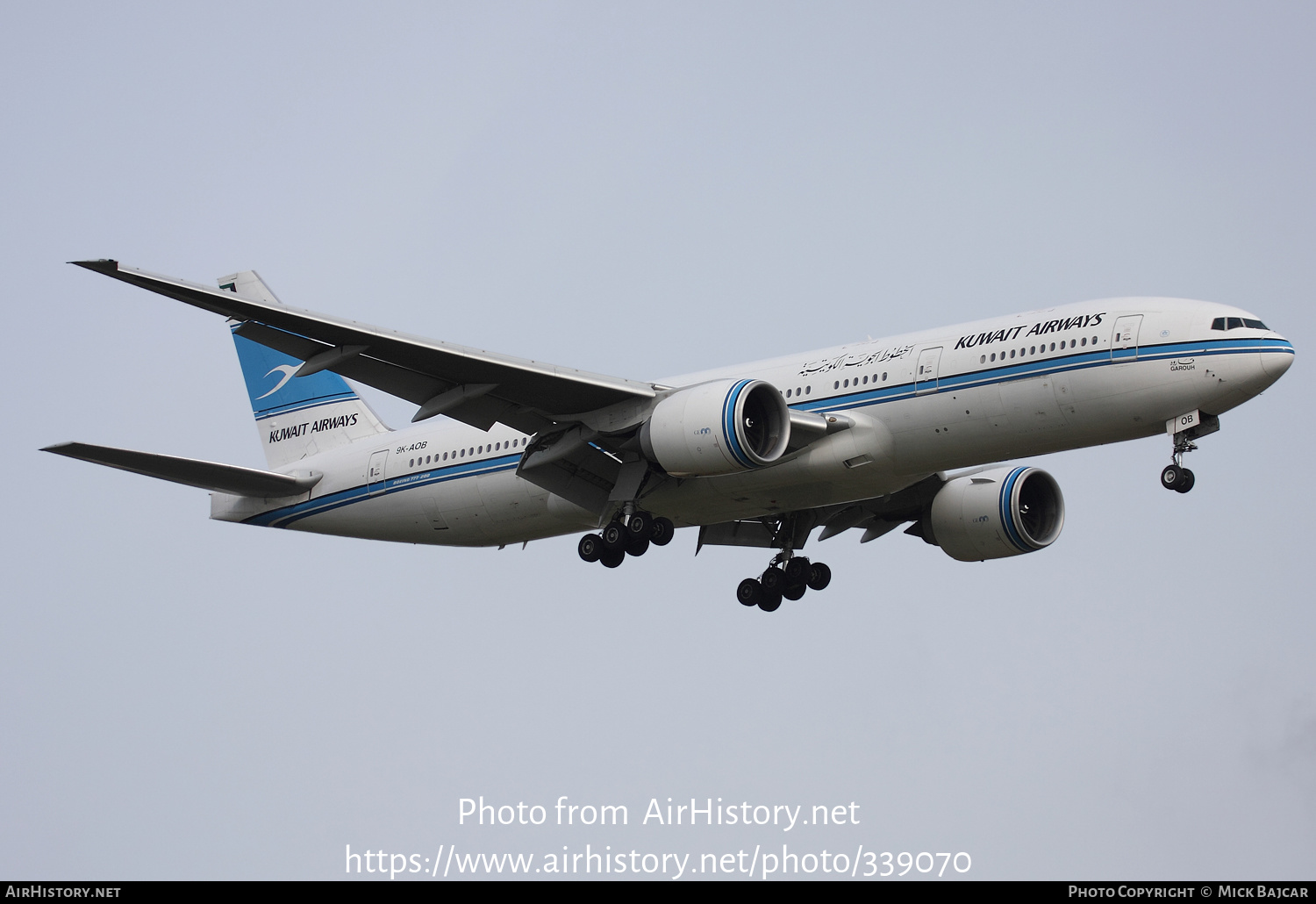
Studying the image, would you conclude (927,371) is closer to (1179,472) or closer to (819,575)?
(1179,472)

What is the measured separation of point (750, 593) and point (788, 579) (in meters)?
1.06

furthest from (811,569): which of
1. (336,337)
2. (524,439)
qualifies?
(336,337)

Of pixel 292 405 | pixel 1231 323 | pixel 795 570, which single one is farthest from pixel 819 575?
pixel 292 405

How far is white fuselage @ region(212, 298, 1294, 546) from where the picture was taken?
92.9 ft

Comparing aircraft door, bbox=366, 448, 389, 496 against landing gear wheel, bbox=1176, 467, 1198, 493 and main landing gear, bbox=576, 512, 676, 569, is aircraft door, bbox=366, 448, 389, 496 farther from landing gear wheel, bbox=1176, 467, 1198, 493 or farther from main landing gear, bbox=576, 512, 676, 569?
landing gear wheel, bbox=1176, 467, 1198, 493

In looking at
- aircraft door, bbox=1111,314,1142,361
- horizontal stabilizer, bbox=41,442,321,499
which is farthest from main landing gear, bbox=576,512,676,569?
aircraft door, bbox=1111,314,1142,361

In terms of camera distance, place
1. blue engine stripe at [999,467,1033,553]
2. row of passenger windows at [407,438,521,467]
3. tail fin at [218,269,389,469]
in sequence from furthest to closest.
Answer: tail fin at [218,269,389,469] → blue engine stripe at [999,467,1033,553] → row of passenger windows at [407,438,521,467]

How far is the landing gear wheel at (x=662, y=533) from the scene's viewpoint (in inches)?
1286

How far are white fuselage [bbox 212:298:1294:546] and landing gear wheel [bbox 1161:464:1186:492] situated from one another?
820mm

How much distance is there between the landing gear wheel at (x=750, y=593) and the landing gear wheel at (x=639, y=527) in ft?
20.0

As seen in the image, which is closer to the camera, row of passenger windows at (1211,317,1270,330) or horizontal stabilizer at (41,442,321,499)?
row of passenger windows at (1211,317,1270,330)

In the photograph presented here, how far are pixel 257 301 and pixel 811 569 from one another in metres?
15.6

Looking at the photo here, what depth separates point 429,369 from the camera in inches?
1212

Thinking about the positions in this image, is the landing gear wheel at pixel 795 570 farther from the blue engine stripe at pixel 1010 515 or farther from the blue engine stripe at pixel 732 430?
the blue engine stripe at pixel 732 430
